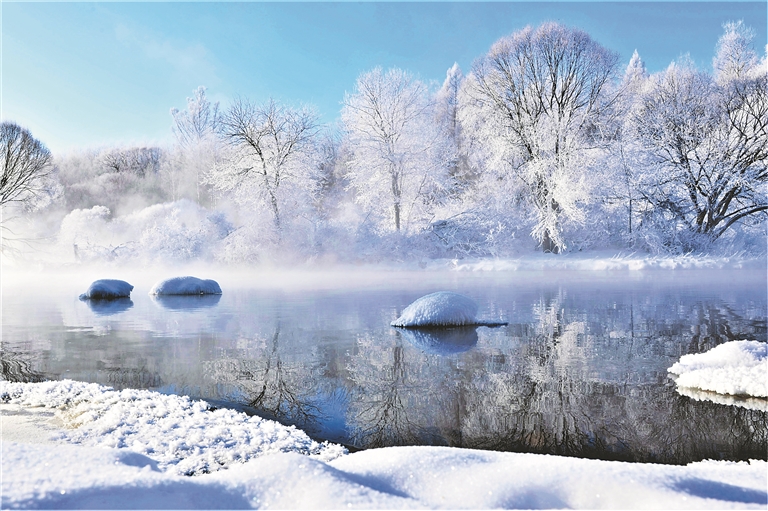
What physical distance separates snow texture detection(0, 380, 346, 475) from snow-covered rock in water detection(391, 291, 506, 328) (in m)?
5.32

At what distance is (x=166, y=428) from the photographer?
175 inches

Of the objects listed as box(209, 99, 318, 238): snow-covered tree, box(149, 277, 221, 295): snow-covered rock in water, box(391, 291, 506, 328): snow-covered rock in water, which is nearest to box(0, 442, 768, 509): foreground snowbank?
box(391, 291, 506, 328): snow-covered rock in water

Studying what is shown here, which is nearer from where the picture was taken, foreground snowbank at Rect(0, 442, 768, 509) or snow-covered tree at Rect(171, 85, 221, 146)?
foreground snowbank at Rect(0, 442, 768, 509)

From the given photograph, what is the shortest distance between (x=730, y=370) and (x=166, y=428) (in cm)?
593

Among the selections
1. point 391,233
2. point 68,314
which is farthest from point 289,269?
point 68,314

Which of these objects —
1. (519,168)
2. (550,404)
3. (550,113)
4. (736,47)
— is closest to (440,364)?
(550,404)

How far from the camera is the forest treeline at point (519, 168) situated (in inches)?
931

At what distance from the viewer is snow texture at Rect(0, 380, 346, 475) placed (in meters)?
3.92

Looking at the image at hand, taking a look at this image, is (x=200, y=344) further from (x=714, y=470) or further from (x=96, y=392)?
(x=714, y=470)

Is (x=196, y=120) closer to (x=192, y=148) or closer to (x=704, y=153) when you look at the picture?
(x=192, y=148)

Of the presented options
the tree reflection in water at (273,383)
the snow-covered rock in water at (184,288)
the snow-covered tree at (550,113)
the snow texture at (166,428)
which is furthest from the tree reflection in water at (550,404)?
the snow-covered tree at (550,113)

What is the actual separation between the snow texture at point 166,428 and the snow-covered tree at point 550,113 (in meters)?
21.5

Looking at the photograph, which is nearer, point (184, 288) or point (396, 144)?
point (184, 288)

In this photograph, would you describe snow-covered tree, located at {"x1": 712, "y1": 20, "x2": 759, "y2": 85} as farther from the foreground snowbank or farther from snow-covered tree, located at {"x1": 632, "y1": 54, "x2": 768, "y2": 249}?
the foreground snowbank
